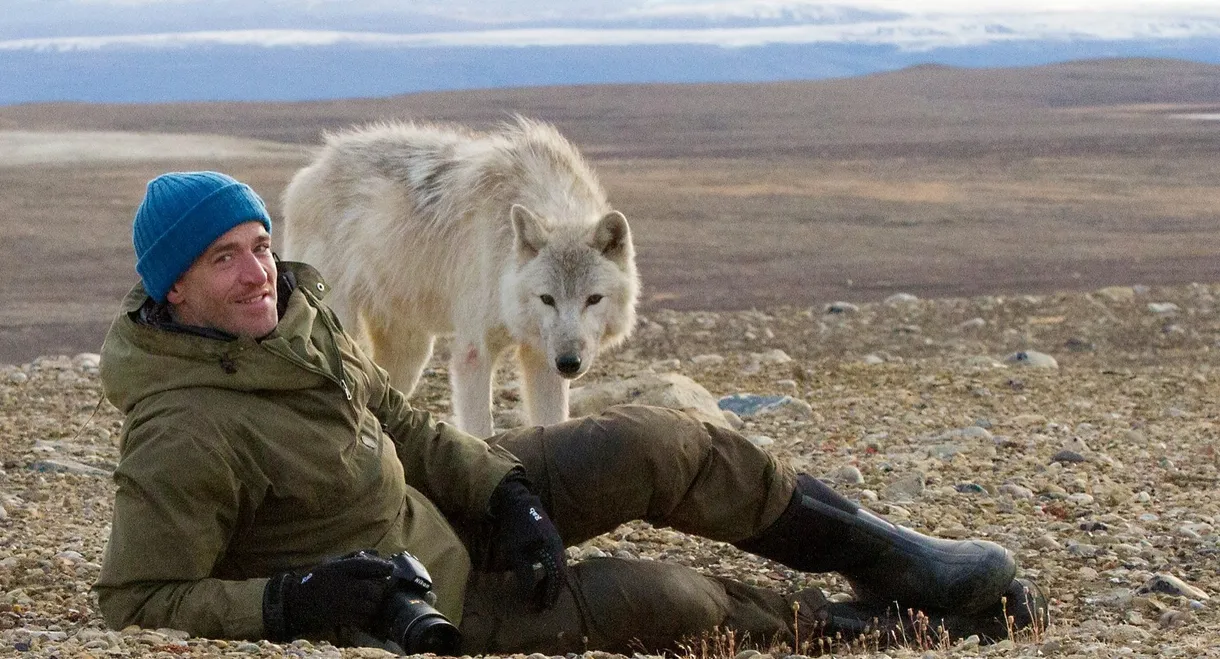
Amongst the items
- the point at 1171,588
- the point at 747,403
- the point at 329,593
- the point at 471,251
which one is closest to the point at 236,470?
the point at 329,593

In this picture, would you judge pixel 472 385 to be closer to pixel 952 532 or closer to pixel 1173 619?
pixel 952 532

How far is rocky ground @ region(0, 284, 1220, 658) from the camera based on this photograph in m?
5.02

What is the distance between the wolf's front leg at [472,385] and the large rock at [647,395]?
77cm

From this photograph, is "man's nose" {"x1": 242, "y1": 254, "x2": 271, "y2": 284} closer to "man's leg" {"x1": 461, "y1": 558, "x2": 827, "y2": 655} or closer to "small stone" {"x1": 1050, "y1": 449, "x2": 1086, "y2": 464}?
"man's leg" {"x1": 461, "y1": 558, "x2": 827, "y2": 655}

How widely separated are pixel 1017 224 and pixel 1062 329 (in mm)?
11061

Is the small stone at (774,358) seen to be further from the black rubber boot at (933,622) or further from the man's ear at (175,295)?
the man's ear at (175,295)

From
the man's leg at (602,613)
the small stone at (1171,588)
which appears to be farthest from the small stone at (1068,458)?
the man's leg at (602,613)

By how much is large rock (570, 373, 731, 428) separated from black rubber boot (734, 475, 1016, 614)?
12.1 ft

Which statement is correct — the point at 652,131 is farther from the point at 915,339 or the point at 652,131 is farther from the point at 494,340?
the point at 494,340

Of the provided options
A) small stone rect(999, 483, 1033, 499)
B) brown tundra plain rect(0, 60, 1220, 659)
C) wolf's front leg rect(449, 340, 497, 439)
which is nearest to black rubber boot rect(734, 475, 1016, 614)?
brown tundra plain rect(0, 60, 1220, 659)

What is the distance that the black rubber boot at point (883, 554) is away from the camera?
4668 millimetres

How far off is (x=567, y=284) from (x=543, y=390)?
702 mm

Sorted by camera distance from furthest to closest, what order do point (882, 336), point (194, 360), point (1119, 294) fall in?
point (1119, 294) < point (882, 336) < point (194, 360)

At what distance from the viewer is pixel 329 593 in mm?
3758
